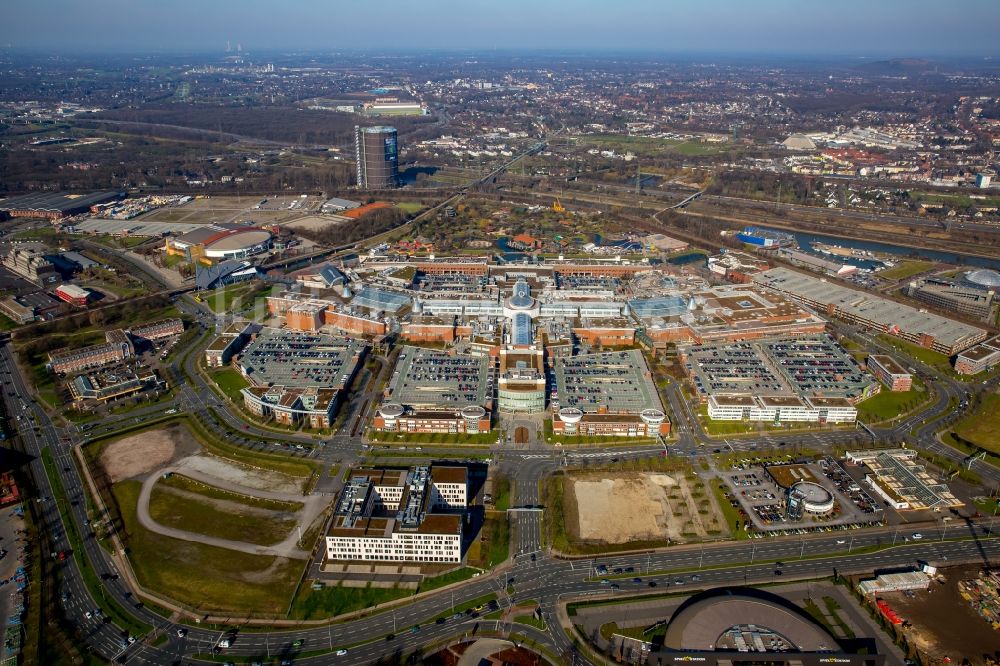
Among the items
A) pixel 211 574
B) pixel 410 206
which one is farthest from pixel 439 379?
pixel 410 206

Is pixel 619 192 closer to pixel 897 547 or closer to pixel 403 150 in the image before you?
pixel 403 150

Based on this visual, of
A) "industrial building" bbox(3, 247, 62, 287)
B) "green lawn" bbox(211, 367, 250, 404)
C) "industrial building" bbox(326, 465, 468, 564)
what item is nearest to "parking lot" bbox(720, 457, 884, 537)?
"industrial building" bbox(326, 465, 468, 564)

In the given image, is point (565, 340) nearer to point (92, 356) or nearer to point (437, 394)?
point (437, 394)

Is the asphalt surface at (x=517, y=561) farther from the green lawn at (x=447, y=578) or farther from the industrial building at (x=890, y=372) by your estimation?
the industrial building at (x=890, y=372)

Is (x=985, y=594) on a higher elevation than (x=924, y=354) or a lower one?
lower

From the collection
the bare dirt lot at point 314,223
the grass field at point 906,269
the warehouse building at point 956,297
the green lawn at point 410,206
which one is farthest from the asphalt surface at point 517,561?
the green lawn at point 410,206

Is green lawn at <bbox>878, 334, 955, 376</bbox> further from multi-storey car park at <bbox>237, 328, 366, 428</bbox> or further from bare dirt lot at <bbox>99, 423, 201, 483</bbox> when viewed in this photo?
bare dirt lot at <bbox>99, 423, 201, 483</bbox>
